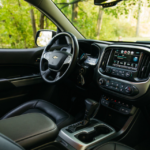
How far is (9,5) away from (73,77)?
1300 millimetres

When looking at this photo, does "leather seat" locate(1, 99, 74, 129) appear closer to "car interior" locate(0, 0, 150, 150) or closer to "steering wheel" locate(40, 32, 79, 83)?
"car interior" locate(0, 0, 150, 150)

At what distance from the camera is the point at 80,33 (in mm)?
2316

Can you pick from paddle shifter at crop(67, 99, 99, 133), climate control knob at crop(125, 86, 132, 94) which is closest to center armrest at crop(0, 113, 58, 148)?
paddle shifter at crop(67, 99, 99, 133)

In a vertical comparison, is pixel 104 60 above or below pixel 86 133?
above

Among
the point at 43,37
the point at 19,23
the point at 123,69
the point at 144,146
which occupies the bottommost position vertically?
the point at 144,146

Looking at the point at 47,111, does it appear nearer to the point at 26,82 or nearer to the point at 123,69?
the point at 26,82

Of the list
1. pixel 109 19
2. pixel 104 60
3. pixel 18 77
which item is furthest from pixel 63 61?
pixel 109 19

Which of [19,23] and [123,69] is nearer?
[123,69]

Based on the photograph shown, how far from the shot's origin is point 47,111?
1.70 m

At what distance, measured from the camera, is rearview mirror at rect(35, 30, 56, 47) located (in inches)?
92.1

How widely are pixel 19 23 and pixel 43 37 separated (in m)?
0.50

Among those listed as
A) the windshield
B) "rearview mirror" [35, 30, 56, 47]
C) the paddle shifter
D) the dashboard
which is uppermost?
the windshield

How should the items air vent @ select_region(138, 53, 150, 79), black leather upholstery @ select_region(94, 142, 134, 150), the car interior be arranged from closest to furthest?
the car interior, air vent @ select_region(138, 53, 150, 79), black leather upholstery @ select_region(94, 142, 134, 150)

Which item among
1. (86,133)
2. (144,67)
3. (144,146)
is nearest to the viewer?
(144,67)
